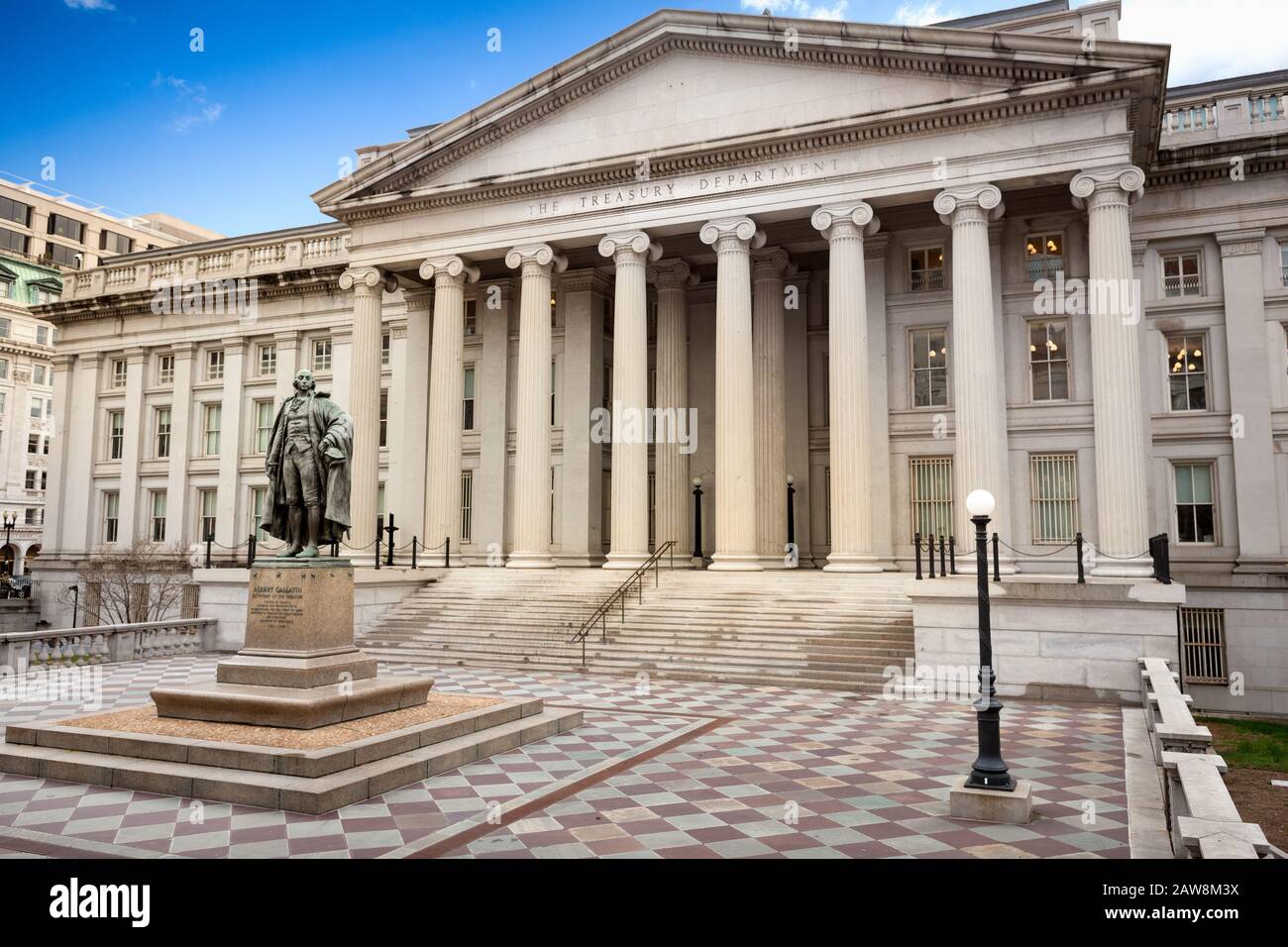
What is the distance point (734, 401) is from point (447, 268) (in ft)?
34.6

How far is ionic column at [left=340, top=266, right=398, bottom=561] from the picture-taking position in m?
28.9

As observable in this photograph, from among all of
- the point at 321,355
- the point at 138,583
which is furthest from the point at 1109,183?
the point at 138,583

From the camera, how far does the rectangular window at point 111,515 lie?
42.7m

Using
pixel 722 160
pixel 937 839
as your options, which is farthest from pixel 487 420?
pixel 937 839

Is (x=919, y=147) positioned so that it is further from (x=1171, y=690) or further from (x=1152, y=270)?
(x=1171, y=690)

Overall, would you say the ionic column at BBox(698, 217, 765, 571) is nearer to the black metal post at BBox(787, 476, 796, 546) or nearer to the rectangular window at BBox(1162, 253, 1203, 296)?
the black metal post at BBox(787, 476, 796, 546)

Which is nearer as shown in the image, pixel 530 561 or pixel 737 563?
pixel 737 563

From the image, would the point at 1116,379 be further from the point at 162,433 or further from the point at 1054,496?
the point at 162,433

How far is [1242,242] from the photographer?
25312 mm

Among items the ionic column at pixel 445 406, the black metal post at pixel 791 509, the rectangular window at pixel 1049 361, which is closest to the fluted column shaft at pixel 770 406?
the black metal post at pixel 791 509

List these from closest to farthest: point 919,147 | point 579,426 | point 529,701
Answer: point 529,701, point 919,147, point 579,426

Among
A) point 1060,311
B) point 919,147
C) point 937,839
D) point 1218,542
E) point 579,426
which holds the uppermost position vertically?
point 919,147

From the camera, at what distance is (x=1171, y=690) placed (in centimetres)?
1220
